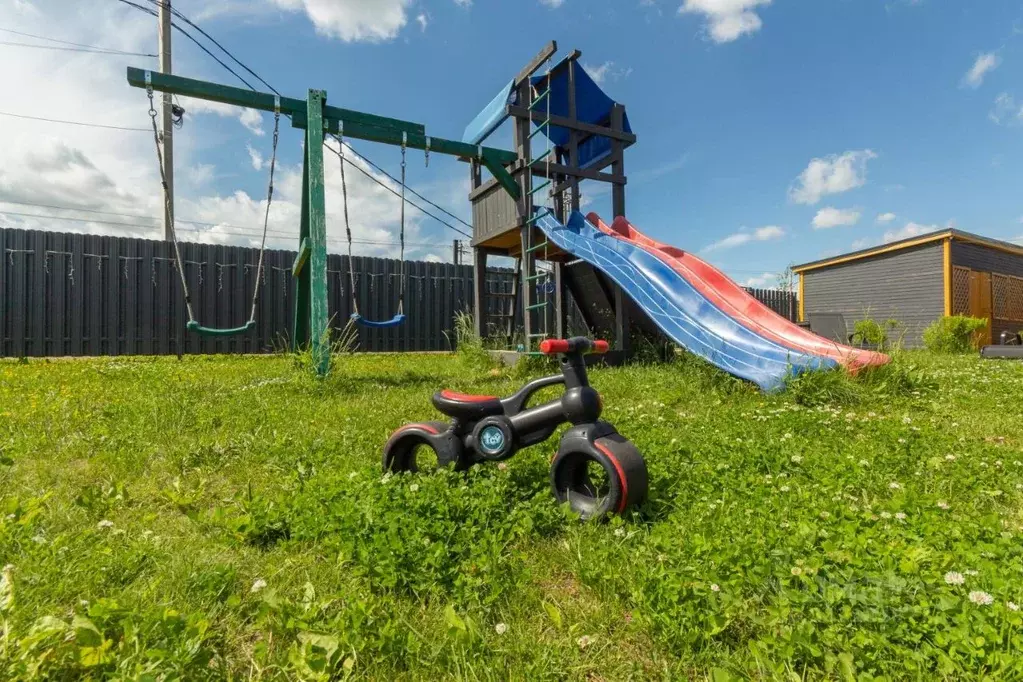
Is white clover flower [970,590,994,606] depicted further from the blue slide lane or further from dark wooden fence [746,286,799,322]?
dark wooden fence [746,286,799,322]

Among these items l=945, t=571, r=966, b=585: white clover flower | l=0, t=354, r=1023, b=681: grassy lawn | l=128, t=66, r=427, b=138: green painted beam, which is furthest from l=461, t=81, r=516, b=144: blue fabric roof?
l=945, t=571, r=966, b=585: white clover flower

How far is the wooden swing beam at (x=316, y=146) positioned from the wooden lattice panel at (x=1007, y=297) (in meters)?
16.8

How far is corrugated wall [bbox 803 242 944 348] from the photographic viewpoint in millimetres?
15414

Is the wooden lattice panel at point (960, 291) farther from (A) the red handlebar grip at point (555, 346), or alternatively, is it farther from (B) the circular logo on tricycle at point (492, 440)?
(B) the circular logo on tricycle at point (492, 440)

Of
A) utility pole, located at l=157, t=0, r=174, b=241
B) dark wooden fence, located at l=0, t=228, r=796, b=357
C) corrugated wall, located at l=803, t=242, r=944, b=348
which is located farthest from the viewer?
corrugated wall, located at l=803, t=242, r=944, b=348

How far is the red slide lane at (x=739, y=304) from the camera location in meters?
5.07

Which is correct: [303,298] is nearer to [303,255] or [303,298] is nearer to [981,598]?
[303,255]

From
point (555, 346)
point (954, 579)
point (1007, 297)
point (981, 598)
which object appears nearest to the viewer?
point (981, 598)

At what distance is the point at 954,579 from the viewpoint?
1351 mm

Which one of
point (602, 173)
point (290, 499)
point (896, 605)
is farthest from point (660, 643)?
point (602, 173)

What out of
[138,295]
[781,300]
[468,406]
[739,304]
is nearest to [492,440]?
[468,406]

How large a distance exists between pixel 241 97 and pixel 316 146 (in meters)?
0.95

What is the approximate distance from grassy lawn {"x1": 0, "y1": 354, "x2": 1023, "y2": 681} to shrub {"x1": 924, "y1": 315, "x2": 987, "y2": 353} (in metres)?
12.2

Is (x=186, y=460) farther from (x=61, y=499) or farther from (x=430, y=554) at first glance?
(x=430, y=554)
